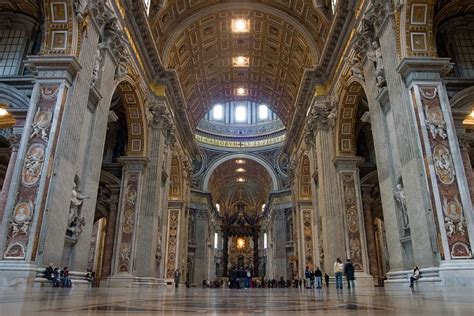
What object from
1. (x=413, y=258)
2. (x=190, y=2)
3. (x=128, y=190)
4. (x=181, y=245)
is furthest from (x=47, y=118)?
(x=181, y=245)

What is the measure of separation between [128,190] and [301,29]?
426 inches

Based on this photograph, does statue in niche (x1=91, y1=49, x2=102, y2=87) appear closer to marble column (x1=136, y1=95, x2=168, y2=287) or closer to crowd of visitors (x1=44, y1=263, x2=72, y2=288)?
crowd of visitors (x1=44, y1=263, x2=72, y2=288)

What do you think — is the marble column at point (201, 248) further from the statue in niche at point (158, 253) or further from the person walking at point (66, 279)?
the person walking at point (66, 279)

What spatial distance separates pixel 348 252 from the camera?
1280 centimetres

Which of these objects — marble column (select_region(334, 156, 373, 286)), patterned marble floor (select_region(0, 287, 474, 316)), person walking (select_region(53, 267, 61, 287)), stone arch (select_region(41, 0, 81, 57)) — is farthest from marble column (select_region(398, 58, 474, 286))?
stone arch (select_region(41, 0, 81, 57))

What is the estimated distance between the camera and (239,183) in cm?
4781

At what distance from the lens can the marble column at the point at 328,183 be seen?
13.3 m

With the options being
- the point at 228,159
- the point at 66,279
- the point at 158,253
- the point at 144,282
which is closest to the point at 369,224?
the point at 158,253

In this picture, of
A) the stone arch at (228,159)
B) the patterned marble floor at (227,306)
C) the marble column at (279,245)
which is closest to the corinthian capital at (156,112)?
the patterned marble floor at (227,306)

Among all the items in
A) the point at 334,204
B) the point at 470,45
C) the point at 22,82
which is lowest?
the point at 334,204

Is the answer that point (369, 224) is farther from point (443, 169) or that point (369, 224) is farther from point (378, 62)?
point (443, 169)

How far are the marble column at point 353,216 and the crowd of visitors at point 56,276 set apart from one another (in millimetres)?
9110

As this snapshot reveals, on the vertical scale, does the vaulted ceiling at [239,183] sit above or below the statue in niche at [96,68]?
above

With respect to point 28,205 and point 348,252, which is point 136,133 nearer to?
point 28,205
